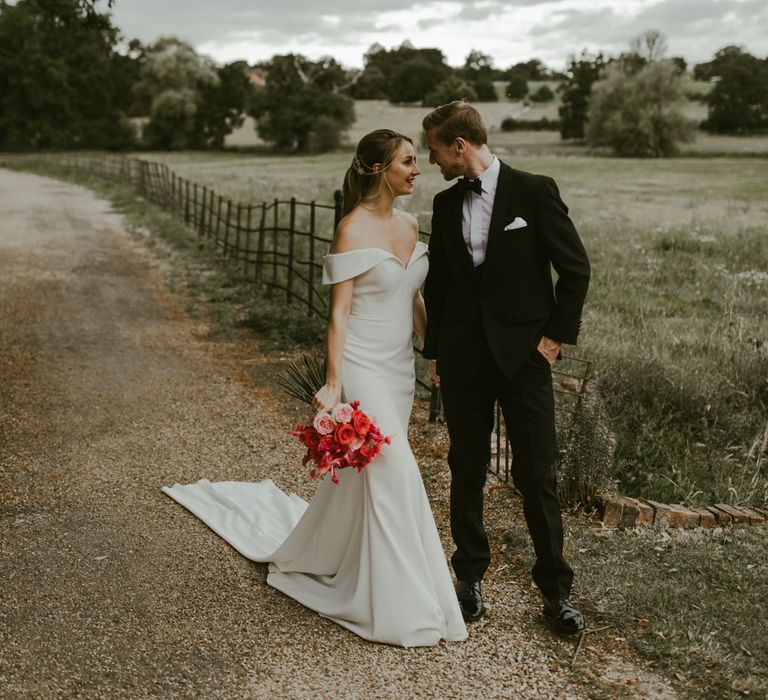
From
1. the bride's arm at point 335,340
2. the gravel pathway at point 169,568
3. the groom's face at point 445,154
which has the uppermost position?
the groom's face at point 445,154

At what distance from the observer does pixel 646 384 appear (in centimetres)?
730

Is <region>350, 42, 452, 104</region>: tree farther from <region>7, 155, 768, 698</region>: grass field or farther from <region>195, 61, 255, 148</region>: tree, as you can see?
<region>7, 155, 768, 698</region>: grass field

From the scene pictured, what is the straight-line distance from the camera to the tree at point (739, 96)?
2418 inches

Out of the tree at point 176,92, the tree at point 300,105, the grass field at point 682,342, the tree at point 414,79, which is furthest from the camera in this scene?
the tree at point 176,92

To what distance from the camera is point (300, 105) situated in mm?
58625

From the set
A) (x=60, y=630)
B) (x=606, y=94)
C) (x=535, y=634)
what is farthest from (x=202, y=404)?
(x=606, y=94)

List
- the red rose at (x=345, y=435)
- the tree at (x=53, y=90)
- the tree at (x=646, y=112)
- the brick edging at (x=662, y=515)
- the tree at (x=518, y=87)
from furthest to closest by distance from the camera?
1. the tree at (x=518, y=87)
2. the tree at (x=646, y=112)
3. the tree at (x=53, y=90)
4. the brick edging at (x=662, y=515)
5. the red rose at (x=345, y=435)

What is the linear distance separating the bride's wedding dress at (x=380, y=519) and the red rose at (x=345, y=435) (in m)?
0.23

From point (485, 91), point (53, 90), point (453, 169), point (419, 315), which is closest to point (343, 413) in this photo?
point (419, 315)

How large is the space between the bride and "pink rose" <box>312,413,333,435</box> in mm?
116

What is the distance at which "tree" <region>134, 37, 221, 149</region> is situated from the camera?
60.7 m

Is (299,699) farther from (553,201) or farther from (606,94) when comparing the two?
(606,94)

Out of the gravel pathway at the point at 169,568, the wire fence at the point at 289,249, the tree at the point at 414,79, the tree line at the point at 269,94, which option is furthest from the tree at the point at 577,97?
the gravel pathway at the point at 169,568

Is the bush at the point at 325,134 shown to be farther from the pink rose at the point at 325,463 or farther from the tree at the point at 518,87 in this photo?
the pink rose at the point at 325,463
